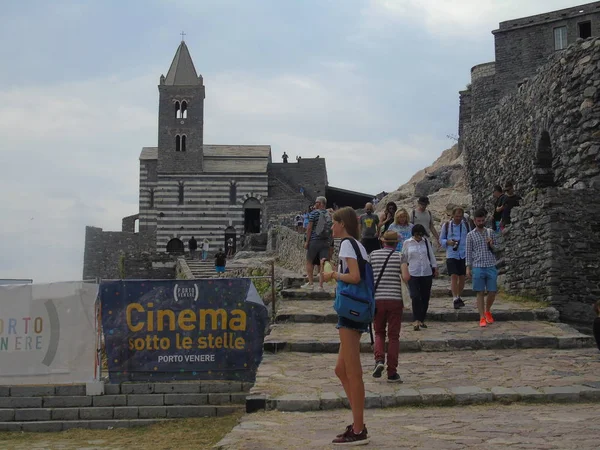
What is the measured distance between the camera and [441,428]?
590 cm

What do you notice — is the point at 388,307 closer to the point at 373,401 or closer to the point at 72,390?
the point at 373,401

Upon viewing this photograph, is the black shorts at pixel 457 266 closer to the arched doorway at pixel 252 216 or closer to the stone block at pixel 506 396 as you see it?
the stone block at pixel 506 396

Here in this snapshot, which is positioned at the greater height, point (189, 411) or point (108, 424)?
point (189, 411)

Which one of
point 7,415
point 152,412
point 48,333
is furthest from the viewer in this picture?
point 48,333

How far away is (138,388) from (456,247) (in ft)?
17.1

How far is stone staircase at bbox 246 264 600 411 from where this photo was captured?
6996 millimetres

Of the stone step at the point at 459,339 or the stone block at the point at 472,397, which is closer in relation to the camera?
the stone block at the point at 472,397

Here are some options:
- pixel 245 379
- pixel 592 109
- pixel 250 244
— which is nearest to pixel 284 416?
pixel 245 379

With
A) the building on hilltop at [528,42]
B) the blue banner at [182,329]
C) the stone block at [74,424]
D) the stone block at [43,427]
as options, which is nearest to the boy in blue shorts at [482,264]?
the blue banner at [182,329]

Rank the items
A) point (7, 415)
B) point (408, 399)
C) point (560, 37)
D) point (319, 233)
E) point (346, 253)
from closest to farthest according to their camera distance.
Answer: point (346, 253)
point (408, 399)
point (7, 415)
point (319, 233)
point (560, 37)

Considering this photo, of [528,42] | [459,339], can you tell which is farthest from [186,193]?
[459,339]

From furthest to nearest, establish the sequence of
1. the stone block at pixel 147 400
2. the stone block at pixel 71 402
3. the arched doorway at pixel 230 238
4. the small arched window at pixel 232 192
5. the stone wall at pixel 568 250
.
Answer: the small arched window at pixel 232 192
the arched doorway at pixel 230 238
the stone wall at pixel 568 250
the stone block at pixel 71 402
the stone block at pixel 147 400

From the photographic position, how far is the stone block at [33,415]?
967cm

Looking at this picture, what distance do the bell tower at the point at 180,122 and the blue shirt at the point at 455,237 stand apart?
132 feet
